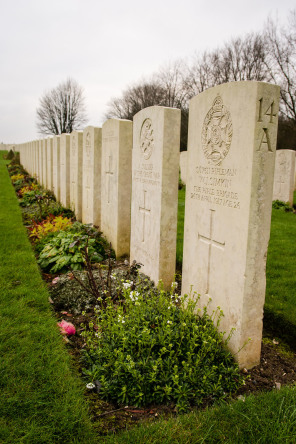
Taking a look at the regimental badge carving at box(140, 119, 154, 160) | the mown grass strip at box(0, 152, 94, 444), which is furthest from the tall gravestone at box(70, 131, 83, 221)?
the mown grass strip at box(0, 152, 94, 444)

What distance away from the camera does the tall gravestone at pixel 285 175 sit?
13.8 meters

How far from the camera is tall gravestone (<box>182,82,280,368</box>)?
307cm

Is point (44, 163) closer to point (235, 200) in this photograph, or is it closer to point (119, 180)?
point (119, 180)

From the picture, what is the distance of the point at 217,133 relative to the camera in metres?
3.54

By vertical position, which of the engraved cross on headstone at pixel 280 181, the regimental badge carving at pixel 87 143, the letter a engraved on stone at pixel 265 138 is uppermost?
the regimental badge carving at pixel 87 143

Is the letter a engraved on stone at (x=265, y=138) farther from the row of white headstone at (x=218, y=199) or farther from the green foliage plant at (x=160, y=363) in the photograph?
the green foliage plant at (x=160, y=363)

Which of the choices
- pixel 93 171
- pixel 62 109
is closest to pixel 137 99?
pixel 62 109

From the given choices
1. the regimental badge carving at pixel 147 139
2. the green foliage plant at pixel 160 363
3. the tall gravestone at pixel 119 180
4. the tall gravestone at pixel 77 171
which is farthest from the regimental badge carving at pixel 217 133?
the tall gravestone at pixel 77 171

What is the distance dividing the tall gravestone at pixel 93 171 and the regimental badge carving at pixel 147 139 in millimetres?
2710

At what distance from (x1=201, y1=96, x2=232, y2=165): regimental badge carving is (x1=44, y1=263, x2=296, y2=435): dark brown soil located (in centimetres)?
191

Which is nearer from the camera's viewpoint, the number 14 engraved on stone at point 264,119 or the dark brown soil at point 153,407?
the dark brown soil at point 153,407

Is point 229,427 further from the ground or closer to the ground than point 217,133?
closer to the ground

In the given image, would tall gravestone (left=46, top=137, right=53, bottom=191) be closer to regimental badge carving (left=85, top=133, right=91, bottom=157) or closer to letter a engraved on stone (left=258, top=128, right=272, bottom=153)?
regimental badge carving (left=85, top=133, right=91, bottom=157)

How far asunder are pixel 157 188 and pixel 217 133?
1.42 metres
